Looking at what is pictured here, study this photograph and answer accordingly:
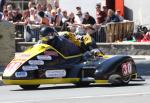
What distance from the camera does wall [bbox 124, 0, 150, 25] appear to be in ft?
108

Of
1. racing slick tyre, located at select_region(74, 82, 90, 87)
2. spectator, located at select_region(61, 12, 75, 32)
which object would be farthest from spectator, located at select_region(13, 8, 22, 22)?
racing slick tyre, located at select_region(74, 82, 90, 87)

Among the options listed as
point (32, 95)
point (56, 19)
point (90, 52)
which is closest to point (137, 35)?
point (56, 19)

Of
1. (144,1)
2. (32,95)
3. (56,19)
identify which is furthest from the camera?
(144,1)

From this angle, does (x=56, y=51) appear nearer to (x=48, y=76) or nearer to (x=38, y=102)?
(x=48, y=76)

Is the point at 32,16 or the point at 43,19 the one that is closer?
the point at 43,19

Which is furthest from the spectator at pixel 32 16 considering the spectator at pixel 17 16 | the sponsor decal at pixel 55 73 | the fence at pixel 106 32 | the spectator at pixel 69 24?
the sponsor decal at pixel 55 73

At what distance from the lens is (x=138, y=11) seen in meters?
33.2

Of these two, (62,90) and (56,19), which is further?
(56,19)

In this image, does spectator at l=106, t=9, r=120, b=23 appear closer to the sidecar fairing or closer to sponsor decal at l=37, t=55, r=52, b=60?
the sidecar fairing

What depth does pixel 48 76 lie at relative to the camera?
55.8ft

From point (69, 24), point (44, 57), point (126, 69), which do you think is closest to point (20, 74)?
point (44, 57)

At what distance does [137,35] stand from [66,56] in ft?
44.7

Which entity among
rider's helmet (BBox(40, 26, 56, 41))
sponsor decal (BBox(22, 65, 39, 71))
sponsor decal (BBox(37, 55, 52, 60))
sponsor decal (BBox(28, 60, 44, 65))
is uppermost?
rider's helmet (BBox(40, 26, 56, 41))

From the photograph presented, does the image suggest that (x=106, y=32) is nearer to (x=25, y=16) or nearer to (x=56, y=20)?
(x=56, y=20)
